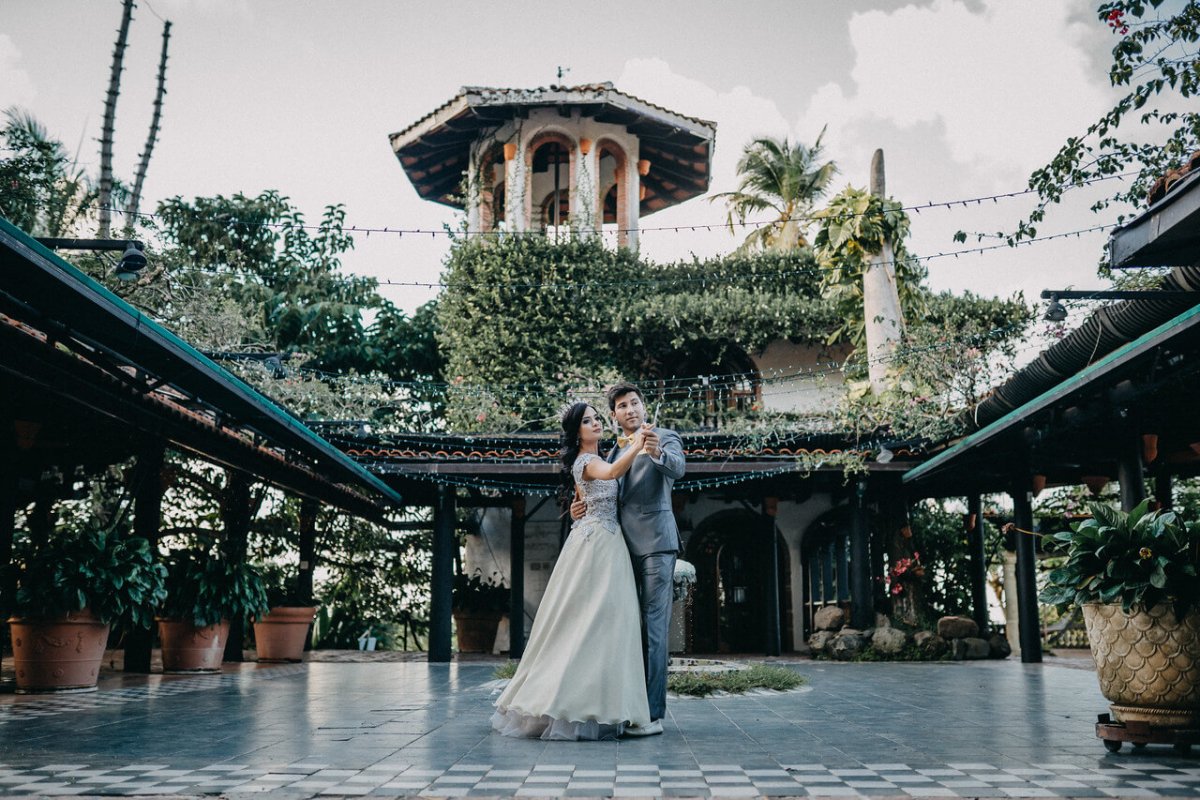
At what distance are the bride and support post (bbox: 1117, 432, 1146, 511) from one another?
221 inches

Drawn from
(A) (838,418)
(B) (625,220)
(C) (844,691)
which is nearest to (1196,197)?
(C) (844,691)

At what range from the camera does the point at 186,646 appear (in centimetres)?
1108

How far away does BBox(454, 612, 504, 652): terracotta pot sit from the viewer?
17.3 meters

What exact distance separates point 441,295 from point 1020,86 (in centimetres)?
1054

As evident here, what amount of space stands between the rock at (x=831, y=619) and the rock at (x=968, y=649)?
157 centimetres

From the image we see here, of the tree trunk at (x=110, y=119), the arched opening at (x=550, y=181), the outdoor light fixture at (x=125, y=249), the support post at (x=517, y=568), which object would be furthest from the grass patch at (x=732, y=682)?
the tree trunk at (x=110, y=119)

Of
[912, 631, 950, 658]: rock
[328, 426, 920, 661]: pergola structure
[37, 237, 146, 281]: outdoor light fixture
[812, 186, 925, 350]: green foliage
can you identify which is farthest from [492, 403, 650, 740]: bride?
[812, 186, 925, 350]: green foliage

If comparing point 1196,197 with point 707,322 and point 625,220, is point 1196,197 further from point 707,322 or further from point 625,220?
point 625,220

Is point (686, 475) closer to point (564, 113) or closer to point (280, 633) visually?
point (280, 633)

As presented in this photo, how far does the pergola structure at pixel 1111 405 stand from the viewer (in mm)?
6512

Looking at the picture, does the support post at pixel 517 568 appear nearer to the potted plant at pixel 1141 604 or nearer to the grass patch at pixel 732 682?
the grass patch at pixel 732 682

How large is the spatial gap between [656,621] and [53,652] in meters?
5.85

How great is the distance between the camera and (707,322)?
17.9 metres

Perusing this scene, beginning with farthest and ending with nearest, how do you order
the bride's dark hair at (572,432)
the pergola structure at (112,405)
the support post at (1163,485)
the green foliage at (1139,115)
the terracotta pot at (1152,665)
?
the support post at (1163,485)
the green foliage at (1139,115)
the pergola structure at (112,405)
the bride's dark hair at (572,432)
the terracotta pot at (1152,665)
